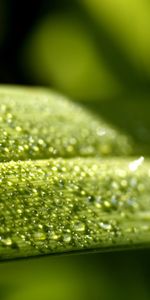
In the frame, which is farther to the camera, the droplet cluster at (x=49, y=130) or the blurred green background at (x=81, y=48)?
the blurred green background at (x=81, y=48)

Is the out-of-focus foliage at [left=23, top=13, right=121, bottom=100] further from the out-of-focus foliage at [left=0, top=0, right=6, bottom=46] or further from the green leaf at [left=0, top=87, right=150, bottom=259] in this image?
the green leaf at [left=0, top=87, right=150, bottom=259]

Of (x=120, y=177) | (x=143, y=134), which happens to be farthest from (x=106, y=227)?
(x=143, y=134)

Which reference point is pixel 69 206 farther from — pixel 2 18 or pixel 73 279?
pixel 2 18

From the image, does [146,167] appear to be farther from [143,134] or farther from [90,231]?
[90,231]

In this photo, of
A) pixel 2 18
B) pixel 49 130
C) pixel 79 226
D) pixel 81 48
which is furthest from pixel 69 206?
pixel 2 18

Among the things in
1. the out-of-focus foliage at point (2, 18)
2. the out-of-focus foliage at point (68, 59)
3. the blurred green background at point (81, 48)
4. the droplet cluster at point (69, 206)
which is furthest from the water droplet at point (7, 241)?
the out-of-focus foliage at point (2, 18)

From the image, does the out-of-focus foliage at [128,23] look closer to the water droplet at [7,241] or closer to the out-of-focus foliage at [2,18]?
the out-of-focus foliage at [2,18]
